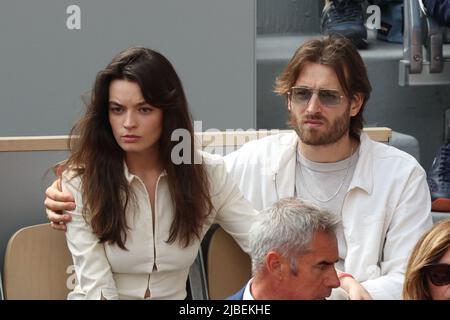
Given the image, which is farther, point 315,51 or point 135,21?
point 135,21

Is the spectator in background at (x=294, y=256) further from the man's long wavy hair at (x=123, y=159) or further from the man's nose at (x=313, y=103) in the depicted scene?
the man's nose at (x=313, y=103)

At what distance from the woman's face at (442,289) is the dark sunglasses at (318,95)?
0.85 m

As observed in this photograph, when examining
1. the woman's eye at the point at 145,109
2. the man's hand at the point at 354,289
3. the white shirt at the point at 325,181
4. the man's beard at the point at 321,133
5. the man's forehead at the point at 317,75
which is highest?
the man's forehead at the point at 317,75

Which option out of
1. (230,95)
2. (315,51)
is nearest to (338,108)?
(315,51)

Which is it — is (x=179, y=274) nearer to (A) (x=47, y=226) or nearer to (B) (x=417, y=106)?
(A) (x=47, y=226)

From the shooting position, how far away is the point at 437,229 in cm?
236

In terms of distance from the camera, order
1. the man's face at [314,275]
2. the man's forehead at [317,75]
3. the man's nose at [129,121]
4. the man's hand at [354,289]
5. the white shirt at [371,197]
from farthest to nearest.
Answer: the man's forehead at [317,75] → the white shirt at [371,197] → the man's nose at [129,121] → the man's hand at [354,289] → the man's face at [314,275]

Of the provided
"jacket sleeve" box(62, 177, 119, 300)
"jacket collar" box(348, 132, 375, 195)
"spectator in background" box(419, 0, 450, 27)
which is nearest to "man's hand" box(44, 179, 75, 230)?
"jacket sleeve" box(62, 177, 119, 300)

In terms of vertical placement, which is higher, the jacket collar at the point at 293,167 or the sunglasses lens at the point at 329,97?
the sunglasses lens at the point at 329,97

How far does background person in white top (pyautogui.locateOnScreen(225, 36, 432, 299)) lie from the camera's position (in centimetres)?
299

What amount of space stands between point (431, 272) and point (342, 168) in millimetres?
850

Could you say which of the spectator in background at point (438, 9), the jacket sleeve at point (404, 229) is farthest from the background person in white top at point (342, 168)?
the spectator in background at point (438, 9)

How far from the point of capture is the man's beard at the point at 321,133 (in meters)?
3.05

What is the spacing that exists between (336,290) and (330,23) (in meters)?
2.17
